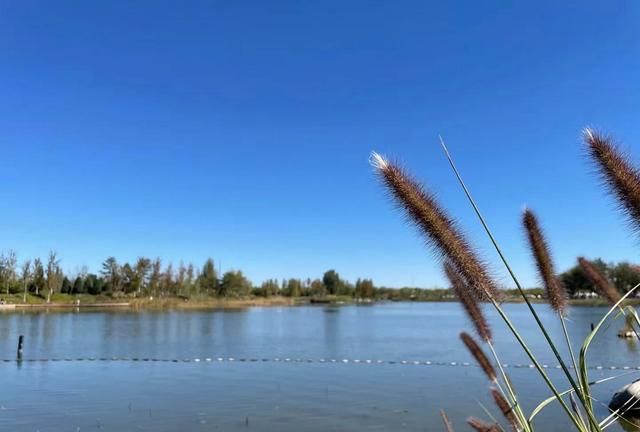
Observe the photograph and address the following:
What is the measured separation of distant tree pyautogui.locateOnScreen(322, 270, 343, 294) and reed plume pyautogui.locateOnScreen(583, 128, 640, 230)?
5514 inches

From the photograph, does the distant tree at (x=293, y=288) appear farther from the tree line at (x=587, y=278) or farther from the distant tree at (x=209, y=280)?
the tree line at (x=587, y=278)

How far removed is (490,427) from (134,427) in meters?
11.7

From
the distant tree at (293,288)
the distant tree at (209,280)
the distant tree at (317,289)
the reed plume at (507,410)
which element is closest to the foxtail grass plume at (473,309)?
the reed plume at (507,410)

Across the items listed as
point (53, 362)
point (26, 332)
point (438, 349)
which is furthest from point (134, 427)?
point (26, 332)

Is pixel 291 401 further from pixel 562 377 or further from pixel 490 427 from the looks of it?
pixel 490 427

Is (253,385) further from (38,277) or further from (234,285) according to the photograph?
(234,285)

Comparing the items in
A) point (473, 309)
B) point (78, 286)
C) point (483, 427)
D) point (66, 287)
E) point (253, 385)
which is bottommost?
point (253, 385)

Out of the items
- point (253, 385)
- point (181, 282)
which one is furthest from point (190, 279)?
point (253, 385)

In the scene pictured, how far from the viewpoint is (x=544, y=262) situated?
2355mm

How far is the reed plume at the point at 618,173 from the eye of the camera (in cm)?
181

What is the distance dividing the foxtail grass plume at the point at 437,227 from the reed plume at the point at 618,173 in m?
0.53

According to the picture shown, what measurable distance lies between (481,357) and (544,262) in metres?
0.60

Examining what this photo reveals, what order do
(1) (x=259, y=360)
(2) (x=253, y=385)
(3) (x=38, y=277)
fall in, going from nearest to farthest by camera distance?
1. (2) (x=253, y=385)
2. (1) (x=259, y=360)
3. (3) (x=38, y=277)

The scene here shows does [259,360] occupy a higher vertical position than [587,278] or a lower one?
lower
